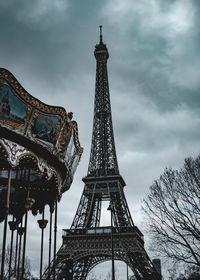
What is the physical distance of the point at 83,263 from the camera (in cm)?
3881

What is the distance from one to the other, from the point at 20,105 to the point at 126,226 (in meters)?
31.0

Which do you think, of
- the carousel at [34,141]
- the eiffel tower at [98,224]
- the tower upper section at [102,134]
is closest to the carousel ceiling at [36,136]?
the carousel at [34,141]

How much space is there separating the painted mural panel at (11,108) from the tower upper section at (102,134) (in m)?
34.7

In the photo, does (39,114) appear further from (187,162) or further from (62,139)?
(187,162)

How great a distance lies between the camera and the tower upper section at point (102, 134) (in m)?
44.6

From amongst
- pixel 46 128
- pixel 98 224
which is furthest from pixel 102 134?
pixel 46 128

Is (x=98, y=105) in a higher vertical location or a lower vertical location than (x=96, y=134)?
higher

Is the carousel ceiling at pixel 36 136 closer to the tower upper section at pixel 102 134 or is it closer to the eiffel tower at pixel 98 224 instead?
the eiffel tower at pixel 98 224

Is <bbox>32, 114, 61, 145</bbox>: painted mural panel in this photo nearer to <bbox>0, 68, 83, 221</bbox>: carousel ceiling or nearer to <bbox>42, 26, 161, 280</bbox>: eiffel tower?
<bbox>0, 68, 83, 221</bbox>: carousel ceiling

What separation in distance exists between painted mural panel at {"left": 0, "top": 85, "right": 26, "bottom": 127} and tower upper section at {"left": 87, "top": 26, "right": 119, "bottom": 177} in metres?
34.7

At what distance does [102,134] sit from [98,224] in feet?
43.6

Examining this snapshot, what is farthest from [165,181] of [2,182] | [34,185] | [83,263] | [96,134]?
[96,134]

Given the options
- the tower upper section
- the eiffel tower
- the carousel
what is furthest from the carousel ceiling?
the tower upper section

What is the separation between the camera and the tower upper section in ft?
146
